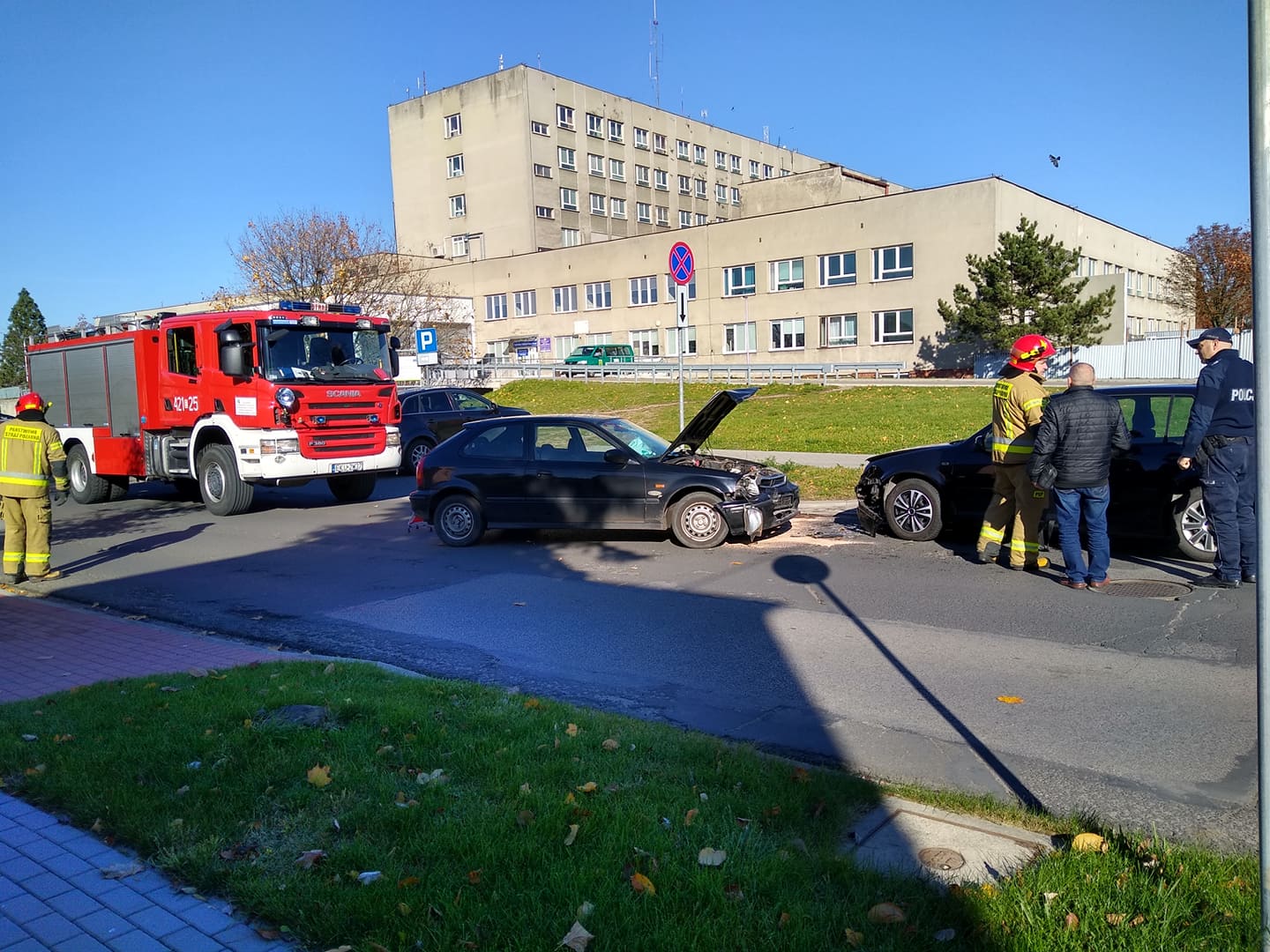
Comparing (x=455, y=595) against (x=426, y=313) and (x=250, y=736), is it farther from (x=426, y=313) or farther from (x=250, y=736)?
→ (x=426, y=313)

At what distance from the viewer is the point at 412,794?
4234 mm

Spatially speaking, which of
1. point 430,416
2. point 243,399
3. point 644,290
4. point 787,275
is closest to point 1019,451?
point 243,399

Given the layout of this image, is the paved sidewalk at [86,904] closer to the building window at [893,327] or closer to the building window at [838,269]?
the building window at [893,327]

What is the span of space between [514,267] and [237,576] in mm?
53531

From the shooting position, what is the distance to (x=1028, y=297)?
39531mm

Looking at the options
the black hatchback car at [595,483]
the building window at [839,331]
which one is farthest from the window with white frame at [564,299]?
the black hatchback car at [595,483]

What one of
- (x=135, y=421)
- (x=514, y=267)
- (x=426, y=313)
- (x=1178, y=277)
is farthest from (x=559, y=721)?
(x=1178, y=277)

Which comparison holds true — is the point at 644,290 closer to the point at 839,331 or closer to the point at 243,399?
the point at 839,331

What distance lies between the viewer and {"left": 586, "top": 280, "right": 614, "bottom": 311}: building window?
58219 mm

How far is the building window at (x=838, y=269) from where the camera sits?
4791cm

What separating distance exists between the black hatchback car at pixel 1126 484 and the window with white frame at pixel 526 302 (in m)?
52.6

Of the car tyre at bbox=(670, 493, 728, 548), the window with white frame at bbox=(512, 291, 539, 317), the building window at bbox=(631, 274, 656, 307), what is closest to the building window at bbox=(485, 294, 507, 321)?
the window with white frame at bbox=(512, 291, 539, 317)

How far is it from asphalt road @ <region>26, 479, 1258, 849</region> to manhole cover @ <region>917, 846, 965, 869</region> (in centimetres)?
87

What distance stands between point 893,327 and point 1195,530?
39.0m
